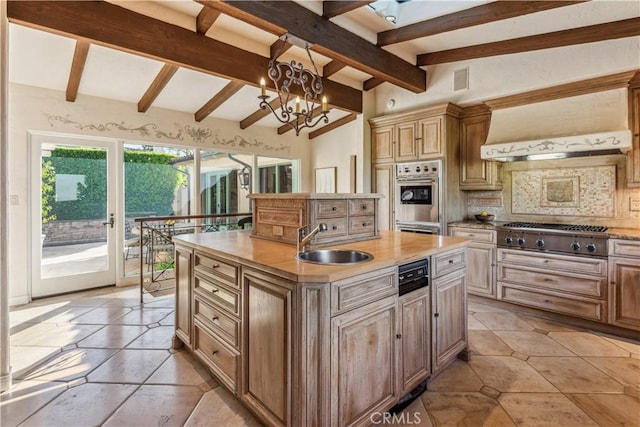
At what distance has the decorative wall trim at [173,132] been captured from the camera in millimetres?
3963

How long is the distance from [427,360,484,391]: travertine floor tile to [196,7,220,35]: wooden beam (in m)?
3.62

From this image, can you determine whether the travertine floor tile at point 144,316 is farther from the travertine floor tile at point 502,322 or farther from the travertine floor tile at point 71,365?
the travertine floor tile at point 502,322

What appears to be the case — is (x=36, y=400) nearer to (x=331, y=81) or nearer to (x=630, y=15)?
(x=331, y=81)

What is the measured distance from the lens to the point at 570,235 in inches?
119

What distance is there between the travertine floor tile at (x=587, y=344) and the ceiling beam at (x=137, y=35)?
414 centimetres

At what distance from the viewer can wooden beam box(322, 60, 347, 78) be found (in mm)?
4088

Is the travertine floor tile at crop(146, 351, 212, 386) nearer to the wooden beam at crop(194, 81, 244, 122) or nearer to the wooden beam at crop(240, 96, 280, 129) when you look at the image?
the wooden beam at crop(194, 81, 244, 122)

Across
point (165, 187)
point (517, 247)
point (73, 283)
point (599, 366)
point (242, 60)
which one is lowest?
point (599, 366)

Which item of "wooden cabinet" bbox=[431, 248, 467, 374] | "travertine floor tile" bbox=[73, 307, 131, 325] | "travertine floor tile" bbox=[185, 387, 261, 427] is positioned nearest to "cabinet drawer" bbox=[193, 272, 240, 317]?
"travertine floor tile" bbox=[185, 387, 261, 427]

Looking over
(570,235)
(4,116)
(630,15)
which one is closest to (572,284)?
(570,235)

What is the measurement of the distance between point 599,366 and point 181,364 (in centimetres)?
324

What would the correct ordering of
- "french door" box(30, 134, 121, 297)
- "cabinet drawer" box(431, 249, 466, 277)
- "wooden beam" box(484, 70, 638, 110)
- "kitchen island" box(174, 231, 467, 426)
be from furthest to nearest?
"french door" box(30, 134, 121, 297) < "wooden beam" box(484, 70, 638, 110) < "cabinet drawer" box(431, 249, 466, 277) < "kitchen island" box(174, 231, 467, 426)

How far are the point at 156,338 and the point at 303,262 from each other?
2.07 metres

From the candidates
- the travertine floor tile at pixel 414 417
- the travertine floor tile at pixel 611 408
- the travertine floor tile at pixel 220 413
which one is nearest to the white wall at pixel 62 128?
the travertine floor tile at pixel 220 413
